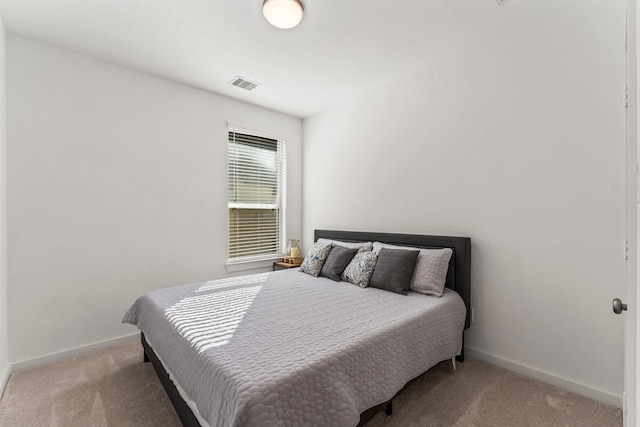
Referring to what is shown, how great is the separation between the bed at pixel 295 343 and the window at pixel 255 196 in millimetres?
1115

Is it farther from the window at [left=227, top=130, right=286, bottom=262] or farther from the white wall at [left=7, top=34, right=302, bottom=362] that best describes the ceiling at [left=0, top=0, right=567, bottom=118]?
the window at [left=227, top=130, right=286, bottom=262]

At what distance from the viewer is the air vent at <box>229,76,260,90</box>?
3.12 metres

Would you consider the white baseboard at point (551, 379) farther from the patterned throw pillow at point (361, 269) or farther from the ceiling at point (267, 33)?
the ceiling at point (267, 33)

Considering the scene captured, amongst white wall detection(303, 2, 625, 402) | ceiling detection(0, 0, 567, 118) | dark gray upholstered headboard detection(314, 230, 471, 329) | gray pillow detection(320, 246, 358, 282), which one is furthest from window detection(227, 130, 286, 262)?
dark gray upholstered headboard detection(314, 230, 471, 329)

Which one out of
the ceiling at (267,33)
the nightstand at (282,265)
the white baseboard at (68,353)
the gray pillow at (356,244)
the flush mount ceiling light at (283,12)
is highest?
the ceiling at (267,33)

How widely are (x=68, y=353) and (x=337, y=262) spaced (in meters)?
2.53

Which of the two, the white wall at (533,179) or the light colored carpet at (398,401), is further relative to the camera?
the white wall at (533,179)

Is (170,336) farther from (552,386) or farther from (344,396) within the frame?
(552,386)

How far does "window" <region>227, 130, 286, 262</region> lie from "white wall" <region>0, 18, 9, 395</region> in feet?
6.23

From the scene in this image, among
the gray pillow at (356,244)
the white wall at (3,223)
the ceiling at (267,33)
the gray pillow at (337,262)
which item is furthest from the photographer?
the gray pillow at (356,244)

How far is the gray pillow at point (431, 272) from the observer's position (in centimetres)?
245

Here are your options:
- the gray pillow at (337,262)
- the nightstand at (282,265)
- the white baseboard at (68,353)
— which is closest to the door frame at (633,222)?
the gray pillow at (337,262)

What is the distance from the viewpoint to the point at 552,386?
215 cm

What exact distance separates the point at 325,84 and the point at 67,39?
2299 millimetres
